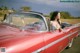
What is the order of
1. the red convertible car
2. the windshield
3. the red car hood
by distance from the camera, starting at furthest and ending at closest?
1. the windshield
2. the red convertible car
3. the red car hood

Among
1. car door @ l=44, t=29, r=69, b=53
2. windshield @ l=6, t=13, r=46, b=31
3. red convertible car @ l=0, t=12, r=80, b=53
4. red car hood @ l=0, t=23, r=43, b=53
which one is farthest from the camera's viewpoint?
windshield @ l=6, t=13, r=46, b=31

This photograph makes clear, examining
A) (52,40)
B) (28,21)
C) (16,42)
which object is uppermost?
(28,21)

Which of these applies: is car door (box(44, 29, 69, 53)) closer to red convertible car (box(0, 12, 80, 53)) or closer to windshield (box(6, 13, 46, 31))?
red convertible car (box(0, 12, 80, 53))

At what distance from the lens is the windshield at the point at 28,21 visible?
4.43 m

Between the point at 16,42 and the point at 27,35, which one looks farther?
the point at 27,35

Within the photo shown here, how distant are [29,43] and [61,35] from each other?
7.05 ft

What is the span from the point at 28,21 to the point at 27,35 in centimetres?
93

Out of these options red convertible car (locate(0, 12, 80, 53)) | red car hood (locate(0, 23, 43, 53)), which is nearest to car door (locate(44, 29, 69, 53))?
red convertible car (locate(0, 12, 80, 53))

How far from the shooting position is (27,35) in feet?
12.2

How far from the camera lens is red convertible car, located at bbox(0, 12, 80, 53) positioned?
3.12m

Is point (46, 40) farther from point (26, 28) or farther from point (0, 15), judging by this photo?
point (0, 15)

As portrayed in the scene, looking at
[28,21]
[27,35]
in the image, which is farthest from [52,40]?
[27,35]

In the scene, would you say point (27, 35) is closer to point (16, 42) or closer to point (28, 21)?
point (16, 42)

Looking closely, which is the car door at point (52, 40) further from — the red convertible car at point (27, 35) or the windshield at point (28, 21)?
the windshield at point (28, 21)
